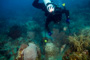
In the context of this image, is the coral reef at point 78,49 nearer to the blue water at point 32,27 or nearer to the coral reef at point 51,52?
the coral reef at point 51,52

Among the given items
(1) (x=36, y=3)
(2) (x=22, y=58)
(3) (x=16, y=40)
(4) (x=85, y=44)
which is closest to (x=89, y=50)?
(4) (x=85, y=44)

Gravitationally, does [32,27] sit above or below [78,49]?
above

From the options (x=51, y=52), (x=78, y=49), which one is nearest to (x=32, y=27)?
(x=51, y=52)

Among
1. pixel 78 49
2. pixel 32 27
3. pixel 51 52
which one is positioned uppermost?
pixel 32 27

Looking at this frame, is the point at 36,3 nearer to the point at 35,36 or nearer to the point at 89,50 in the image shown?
the point at 35,36

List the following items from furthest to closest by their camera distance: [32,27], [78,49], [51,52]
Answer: [32,27] < [51,52] < [78,49]

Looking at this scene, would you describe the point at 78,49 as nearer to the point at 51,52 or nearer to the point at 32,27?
the point at 51,52

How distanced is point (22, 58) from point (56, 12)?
13.3 feet

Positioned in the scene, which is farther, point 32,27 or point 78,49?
point 32,27

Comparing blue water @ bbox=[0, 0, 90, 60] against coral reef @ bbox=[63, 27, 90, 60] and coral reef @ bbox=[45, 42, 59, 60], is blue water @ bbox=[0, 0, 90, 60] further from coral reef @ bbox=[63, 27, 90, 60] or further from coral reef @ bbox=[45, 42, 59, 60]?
coral reef @ bbox=[63, 27, 90, 60]

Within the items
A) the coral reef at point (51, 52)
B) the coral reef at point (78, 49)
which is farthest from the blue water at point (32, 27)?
the coral reef at point (78, 49)

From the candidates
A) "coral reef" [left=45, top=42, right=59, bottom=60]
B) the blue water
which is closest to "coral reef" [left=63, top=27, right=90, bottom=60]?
"coral reef" [left=45, top=42, right=59, bottom=60]

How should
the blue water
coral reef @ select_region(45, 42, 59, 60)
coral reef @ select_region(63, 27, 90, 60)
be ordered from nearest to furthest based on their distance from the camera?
coral reef @ select_region(63, 27, 90, 60) → coral reef @ select_region(45, 42, 59, 60) → the blue water

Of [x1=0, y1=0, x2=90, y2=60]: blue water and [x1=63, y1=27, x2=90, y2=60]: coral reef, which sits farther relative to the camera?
[x1=0, y1=0, x2=90, y2=60]: blue water
